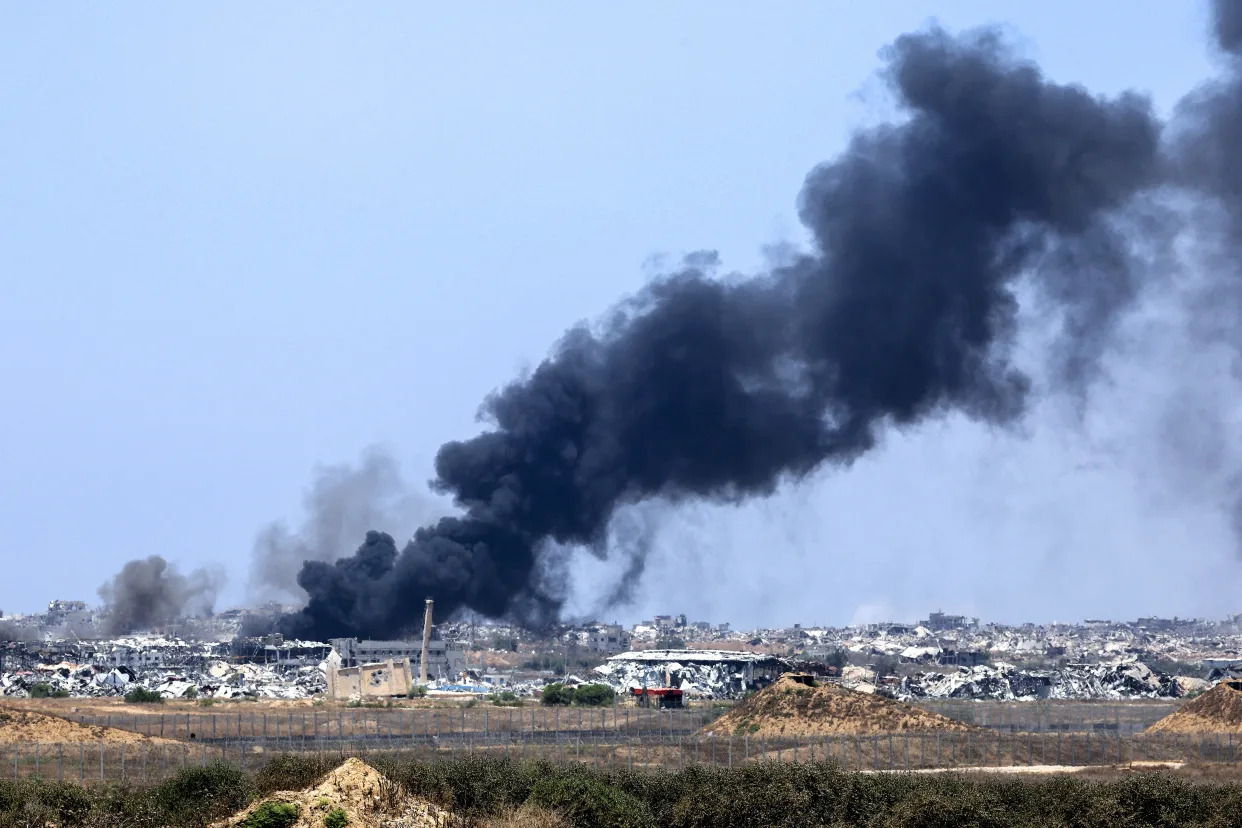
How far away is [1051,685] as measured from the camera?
15712 centimetres

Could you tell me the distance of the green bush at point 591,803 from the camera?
41.2m

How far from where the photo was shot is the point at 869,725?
89938mm

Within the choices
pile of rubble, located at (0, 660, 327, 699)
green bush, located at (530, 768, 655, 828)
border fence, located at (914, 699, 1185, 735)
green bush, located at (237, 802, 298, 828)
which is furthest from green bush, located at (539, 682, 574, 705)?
green bush, located at (237, 802, 298, 828)

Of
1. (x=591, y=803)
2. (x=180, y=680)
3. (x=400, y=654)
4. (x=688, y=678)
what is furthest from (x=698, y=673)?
(x=591, y=803)

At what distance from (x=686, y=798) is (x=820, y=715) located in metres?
50.1

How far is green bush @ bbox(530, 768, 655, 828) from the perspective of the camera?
4119 cm

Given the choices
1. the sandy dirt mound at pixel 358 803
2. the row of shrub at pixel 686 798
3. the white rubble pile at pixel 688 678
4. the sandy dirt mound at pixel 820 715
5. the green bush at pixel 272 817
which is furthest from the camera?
the white rubble pile at pixel 688 678

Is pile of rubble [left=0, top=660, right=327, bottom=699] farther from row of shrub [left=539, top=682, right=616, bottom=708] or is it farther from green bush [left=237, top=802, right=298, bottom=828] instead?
green bush [left=237, top=802, right=298, bottom=828]

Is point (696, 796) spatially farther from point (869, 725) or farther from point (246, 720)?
point (246, 720)

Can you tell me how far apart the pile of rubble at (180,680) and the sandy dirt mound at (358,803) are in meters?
96.2

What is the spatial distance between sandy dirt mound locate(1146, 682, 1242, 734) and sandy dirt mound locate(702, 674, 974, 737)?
15.3 metres

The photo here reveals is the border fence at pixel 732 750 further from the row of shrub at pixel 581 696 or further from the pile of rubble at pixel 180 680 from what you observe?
the pile of rubble at pixel 180 680

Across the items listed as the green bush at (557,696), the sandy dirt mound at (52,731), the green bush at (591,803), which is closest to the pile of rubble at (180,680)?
the green bush at (557,696)

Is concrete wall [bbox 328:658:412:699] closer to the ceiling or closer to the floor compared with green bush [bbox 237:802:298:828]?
closer to the floor
